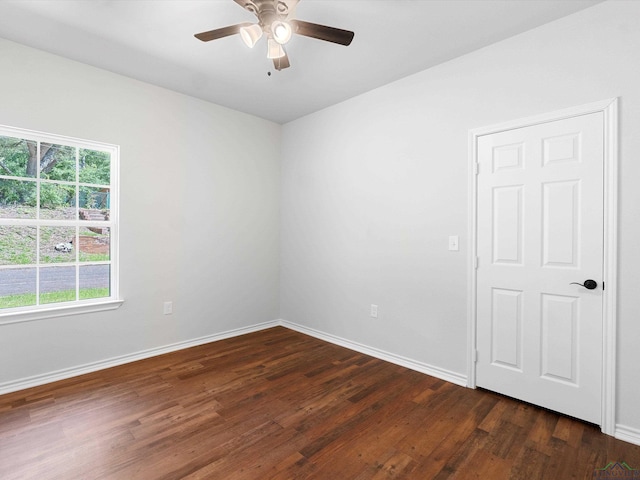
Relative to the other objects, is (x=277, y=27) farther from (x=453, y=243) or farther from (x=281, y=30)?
(x=453, y=243)

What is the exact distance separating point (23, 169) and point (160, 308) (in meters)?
1.71

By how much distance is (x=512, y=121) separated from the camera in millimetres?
2488

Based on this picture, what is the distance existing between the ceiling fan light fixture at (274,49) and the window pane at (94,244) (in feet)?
7.64

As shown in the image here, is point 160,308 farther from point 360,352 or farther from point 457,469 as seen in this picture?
point 457,469

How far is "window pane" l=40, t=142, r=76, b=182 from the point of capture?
283 centimetres

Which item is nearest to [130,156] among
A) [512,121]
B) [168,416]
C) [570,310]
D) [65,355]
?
[65,355]

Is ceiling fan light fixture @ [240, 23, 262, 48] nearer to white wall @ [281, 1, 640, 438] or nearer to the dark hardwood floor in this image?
white wall @ [281, 1, 640, 438]

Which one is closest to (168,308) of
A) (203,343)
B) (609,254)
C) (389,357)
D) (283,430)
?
(203,343)

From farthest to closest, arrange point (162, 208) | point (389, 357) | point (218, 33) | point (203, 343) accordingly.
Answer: point (203, 343) < point (162, 208) < point (389, 357) < point (218, 33)

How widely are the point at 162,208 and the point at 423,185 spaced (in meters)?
2.70

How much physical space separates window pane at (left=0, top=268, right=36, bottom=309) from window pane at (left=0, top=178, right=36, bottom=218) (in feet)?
1.55

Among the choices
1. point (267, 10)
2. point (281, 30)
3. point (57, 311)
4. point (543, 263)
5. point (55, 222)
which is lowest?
point (57, 311)

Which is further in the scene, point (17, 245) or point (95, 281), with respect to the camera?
point (95, 281)

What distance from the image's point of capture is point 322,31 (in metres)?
1.93
